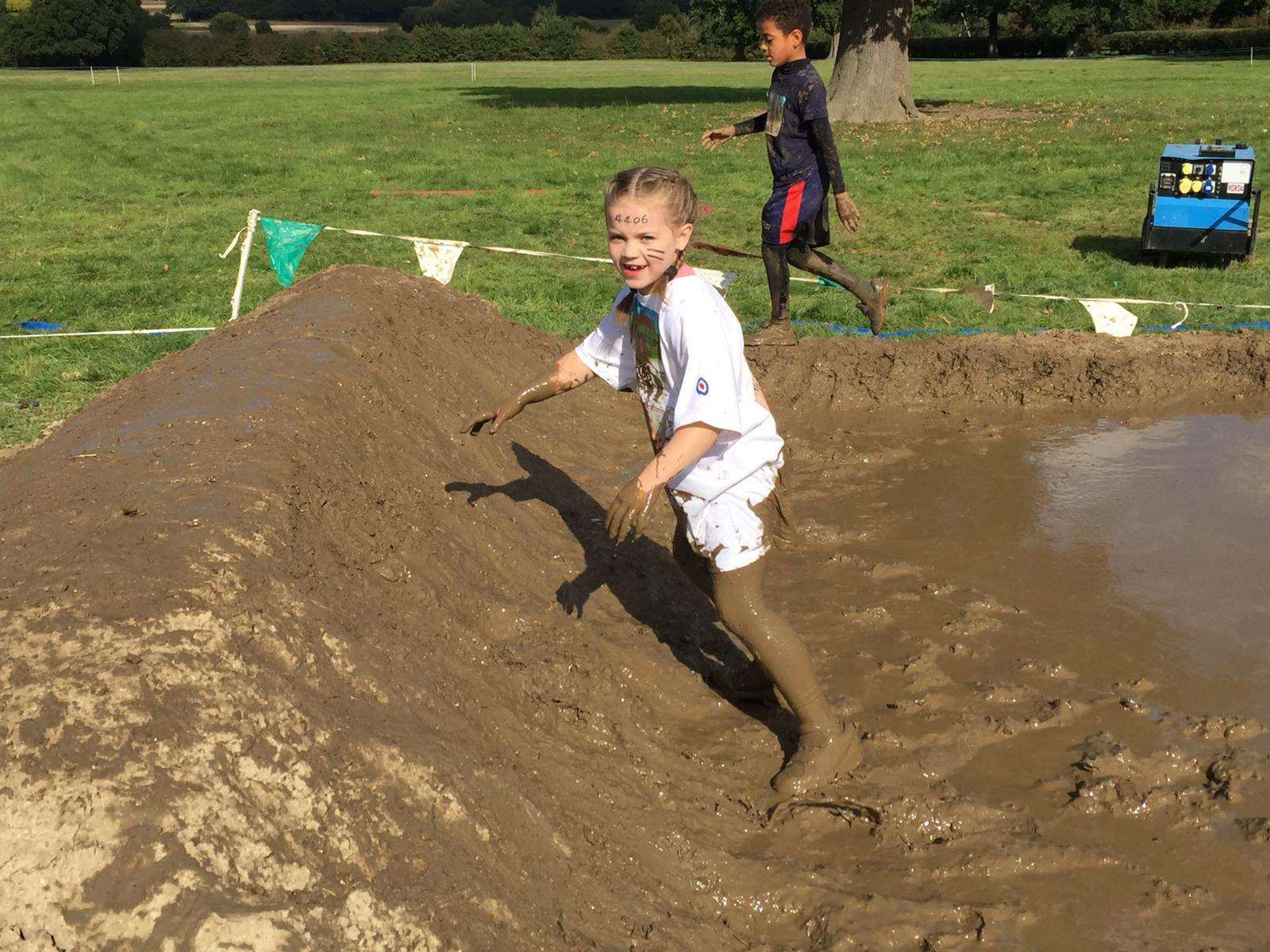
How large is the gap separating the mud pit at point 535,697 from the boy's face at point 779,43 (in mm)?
2713

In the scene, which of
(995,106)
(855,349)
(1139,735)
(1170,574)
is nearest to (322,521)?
(1139,735)

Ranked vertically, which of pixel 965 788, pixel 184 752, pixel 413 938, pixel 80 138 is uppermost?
pixel 80 138

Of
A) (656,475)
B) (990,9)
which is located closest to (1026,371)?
(656,475)

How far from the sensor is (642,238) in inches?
141

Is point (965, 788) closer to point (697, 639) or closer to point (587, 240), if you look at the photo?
point (697, 639)

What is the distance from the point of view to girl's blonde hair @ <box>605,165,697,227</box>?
355 cm

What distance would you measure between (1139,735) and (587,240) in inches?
382

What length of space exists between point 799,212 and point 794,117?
0.58m

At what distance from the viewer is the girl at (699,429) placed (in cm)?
349

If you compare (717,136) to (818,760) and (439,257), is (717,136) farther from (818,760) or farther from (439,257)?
(818,760)

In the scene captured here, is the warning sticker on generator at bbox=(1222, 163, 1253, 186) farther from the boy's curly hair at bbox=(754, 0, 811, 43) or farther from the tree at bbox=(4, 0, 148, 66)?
the tree at bbox=(4, 0, 148, 66)

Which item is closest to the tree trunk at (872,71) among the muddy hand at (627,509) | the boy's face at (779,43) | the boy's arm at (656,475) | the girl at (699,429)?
the boy's face at (779,43)

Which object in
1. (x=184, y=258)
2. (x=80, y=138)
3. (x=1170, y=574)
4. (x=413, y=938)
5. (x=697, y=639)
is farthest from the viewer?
(x=80, y=138)

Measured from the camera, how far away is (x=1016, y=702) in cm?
421
